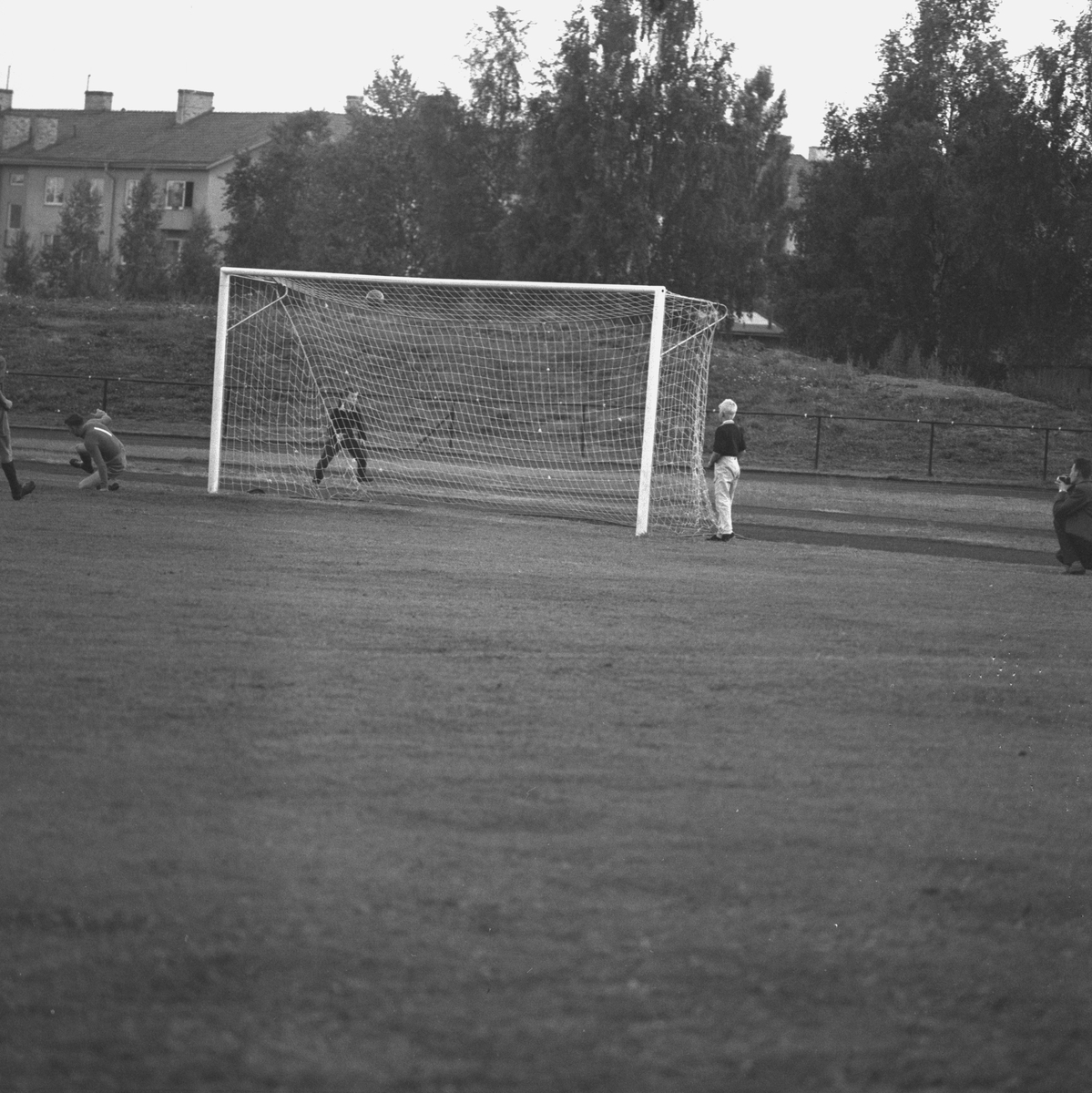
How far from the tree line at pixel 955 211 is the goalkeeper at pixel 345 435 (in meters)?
29.9

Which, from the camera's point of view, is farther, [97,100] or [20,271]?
[97,100]

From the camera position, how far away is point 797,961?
4.27 m

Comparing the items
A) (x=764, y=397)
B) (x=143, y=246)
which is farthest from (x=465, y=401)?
(x=143, y=246)

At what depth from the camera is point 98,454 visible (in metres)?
19.9

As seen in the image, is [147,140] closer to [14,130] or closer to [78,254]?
[14,130]

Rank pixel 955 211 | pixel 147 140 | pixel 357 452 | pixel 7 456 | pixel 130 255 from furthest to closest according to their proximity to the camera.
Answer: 1. pixel 147 140
2. pixel 130 255
3. pixel 955 211
4. pixel 357 452
5. pixel 7 456

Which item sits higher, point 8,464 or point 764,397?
point 764,397

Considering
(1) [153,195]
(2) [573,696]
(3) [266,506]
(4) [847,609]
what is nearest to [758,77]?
(1) [153,195]

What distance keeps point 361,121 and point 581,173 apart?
919 inches

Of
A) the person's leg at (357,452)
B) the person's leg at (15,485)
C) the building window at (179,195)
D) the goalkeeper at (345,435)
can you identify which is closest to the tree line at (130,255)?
the building window at (179,195)

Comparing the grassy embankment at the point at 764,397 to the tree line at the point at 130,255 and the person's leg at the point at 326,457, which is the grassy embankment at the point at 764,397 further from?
the tree line at the point at 130,255

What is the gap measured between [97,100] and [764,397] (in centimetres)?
6574

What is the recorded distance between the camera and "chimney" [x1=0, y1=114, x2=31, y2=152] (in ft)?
291

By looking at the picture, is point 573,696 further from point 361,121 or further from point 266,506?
point 361,121
